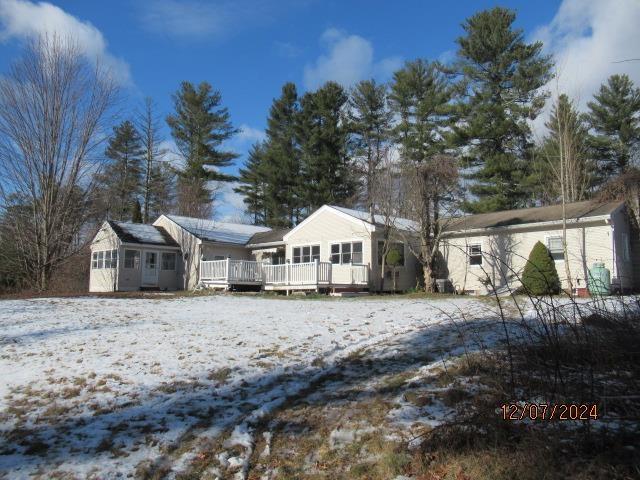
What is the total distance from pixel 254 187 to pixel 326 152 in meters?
9.77

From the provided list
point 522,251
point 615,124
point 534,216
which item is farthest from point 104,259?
point 615,124

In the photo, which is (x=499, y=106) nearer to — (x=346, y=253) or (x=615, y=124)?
(x=615, y=124)

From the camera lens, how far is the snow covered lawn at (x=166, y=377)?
429cm

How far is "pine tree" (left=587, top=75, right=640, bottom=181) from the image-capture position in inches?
1195

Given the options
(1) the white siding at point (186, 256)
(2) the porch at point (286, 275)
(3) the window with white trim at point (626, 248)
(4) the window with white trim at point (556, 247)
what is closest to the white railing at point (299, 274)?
(2) the porch at point (286, 275)

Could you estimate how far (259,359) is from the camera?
6980 millimetres

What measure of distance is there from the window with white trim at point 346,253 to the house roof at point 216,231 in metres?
7.80

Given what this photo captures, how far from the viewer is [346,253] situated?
22.4m

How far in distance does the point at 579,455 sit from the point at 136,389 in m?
4.74

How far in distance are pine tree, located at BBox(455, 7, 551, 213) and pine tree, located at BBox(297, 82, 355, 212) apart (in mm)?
9876

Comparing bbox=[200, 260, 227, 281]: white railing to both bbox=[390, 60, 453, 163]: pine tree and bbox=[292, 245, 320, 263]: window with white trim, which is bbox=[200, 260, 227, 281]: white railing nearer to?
bbox=[292, 245, 320, 263]: window with white trim

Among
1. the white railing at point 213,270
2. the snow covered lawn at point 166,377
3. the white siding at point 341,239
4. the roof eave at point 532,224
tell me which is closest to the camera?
the snow covered lawn at point 166,377
